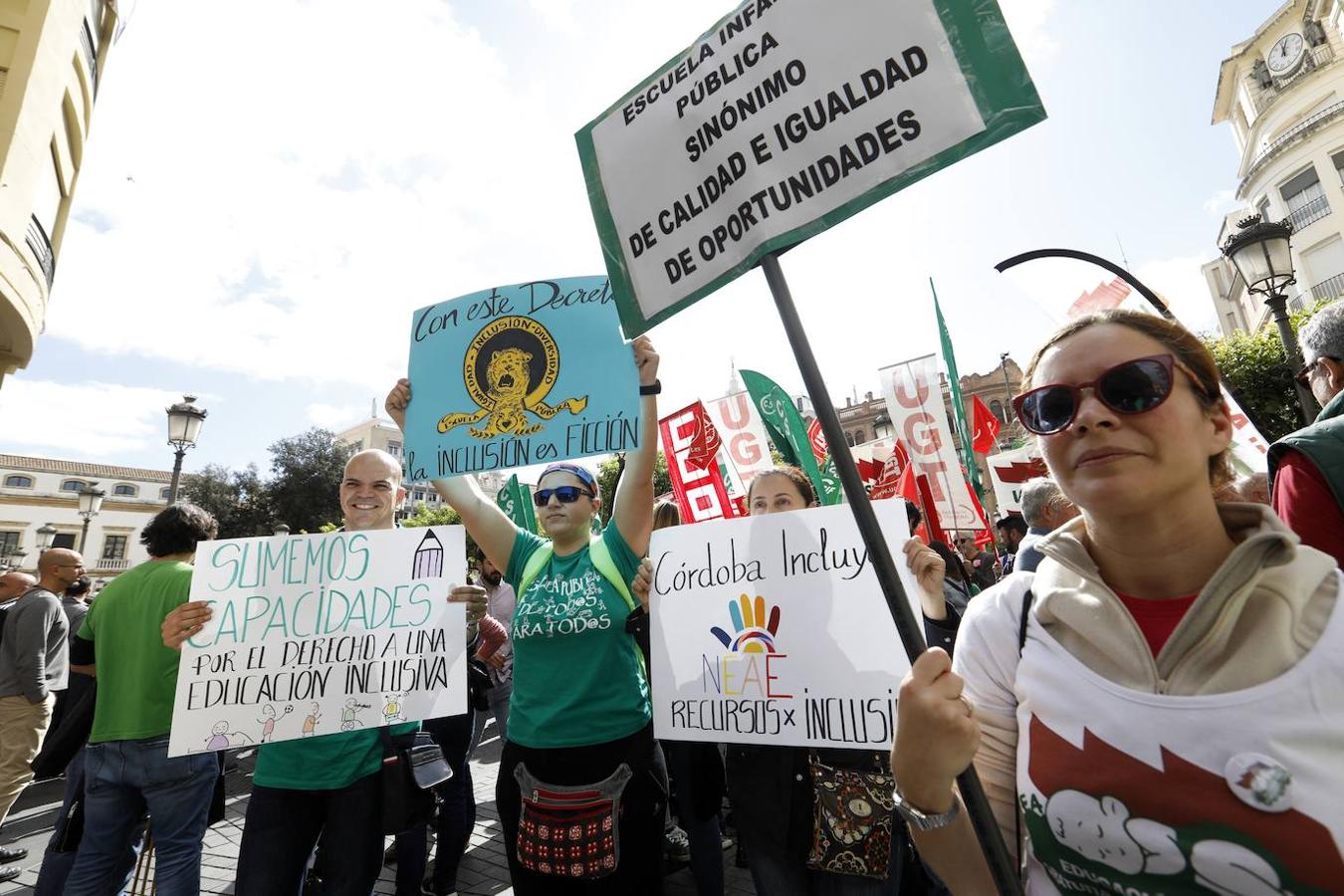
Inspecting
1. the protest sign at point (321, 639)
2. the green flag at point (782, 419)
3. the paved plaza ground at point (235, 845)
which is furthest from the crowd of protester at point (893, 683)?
the green flag at point (782, 419)

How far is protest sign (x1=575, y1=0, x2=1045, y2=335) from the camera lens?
132cm

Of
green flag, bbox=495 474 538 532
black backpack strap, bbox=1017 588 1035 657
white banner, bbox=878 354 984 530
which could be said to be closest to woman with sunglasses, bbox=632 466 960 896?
black backpack strap, bbox=1017 588 1035 657

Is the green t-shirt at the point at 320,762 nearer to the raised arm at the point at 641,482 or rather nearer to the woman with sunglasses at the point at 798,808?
the raised arm at the point at 641,482

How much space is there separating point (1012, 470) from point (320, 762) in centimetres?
866

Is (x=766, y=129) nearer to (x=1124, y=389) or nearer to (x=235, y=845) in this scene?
(x=1124, y=389)

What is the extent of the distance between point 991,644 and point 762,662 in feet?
4.66

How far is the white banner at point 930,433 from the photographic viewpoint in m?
7.53

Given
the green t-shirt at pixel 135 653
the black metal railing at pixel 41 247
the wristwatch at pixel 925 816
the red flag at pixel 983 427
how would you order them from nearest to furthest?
the wristwatch at pixel 925 816
the green t-shirt at pixel 135 653
the red flag at pixel 983 427
the black metal railing at pixel 41 247

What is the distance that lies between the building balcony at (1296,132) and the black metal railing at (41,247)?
4012 centimetres

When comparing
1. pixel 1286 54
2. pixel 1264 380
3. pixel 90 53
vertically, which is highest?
pixel 1286 54

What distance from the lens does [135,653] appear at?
330cm

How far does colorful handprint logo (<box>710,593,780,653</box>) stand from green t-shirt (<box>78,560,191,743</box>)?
274cm

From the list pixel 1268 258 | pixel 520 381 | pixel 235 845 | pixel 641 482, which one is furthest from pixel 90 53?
pixel 1268 258

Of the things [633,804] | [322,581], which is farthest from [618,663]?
[322,581]
